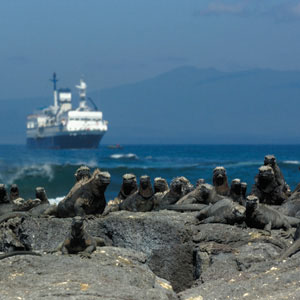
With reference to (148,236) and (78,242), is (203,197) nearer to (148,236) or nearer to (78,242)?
(148,236)

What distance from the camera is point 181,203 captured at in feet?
34.1

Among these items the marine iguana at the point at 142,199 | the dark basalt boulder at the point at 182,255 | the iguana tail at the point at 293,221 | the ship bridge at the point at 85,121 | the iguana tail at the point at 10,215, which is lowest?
the dark basalt boulder at the point at 182,255

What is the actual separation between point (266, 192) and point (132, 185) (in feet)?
7.20

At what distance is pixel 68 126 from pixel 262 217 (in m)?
117

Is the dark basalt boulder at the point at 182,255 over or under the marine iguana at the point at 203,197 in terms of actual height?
under

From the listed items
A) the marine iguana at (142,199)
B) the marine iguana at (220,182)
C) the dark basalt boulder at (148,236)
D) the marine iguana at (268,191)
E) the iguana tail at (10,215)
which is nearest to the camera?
the dark basalt boulder at (148,236)

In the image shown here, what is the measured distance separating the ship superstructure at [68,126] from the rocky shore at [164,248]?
11308 centimetres

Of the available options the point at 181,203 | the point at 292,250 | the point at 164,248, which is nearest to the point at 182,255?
the point at 164,248

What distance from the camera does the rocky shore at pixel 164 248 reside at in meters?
6.06

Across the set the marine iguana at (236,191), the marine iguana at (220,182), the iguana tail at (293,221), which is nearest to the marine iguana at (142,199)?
the marine iguana at (236,191)

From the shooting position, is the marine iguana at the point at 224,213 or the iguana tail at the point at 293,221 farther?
the iguana tail at the point at 293,221

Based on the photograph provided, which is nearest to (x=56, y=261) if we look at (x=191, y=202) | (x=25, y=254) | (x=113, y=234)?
(x=25, y=254)

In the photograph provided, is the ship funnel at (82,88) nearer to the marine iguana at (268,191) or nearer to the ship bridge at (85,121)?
the ship bridge at (85,121)

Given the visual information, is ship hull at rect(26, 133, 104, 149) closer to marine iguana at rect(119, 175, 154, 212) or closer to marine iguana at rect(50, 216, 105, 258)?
marine iguana at rect(119, 175, 154, 212)
